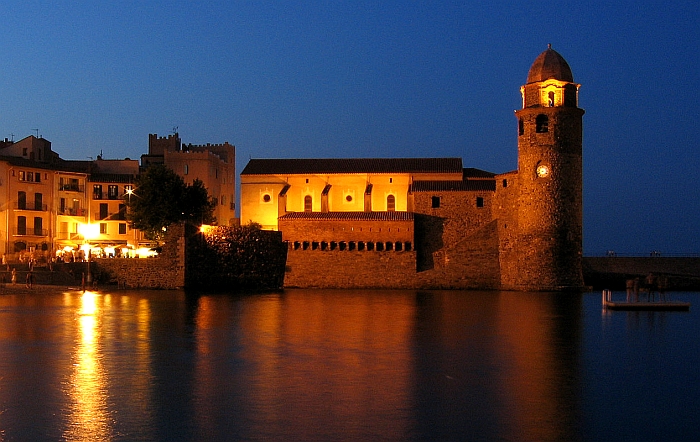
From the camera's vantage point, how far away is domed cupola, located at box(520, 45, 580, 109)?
4412cm

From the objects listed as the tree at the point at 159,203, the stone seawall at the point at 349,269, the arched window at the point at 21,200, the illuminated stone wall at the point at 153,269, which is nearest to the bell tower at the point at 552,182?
the stone seawall at the point at 349,269

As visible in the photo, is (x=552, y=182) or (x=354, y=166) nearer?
(x=552, y=182)

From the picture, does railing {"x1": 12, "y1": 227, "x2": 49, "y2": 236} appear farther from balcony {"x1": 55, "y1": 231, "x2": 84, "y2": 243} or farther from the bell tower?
the bell tower

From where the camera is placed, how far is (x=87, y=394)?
43.8 ft

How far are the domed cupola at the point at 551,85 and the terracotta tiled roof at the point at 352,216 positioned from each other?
9355mm

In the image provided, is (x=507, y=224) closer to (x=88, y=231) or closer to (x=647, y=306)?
(x=647, y=306)

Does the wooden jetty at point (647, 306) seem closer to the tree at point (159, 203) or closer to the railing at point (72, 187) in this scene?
the tree at point (159, 203)

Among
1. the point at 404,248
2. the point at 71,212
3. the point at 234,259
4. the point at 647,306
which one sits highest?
the point at 71,212

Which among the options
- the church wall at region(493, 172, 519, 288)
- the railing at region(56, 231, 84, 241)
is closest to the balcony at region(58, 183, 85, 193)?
the railing at region(56, 231, 84, 241)

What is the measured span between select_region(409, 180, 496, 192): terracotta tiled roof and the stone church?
0.21 feet

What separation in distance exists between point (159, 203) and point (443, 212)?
16.2m

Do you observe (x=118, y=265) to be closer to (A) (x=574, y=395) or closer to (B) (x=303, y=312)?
(B) (x=303, y=312)

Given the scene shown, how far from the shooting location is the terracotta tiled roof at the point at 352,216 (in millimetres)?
48062

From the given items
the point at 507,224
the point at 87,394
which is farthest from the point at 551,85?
the point at 87,394
